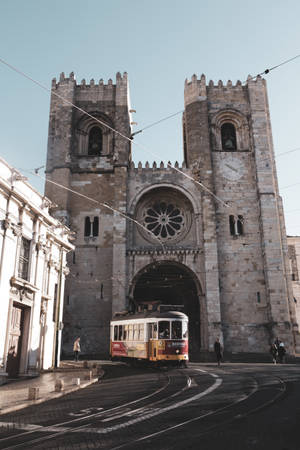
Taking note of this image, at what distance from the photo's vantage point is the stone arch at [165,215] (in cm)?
2692

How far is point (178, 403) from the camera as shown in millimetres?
7648

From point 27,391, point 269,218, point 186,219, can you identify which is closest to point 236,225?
point 269,218

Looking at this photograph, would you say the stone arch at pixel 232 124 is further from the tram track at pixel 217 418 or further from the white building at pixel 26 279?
the tram track at pixel 217 418

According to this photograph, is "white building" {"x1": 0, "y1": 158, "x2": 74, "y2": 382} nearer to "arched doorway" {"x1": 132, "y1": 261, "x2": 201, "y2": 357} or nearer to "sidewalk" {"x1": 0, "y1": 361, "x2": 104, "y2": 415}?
"sidewalk" {"x1": 0, "y1": 361, "x2": 104, "y2": 415}

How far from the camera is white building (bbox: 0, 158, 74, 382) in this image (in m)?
12.5

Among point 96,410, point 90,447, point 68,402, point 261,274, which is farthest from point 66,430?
point 261,274

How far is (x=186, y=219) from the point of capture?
90.9ft

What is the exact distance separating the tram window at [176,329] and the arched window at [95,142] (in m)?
16.8

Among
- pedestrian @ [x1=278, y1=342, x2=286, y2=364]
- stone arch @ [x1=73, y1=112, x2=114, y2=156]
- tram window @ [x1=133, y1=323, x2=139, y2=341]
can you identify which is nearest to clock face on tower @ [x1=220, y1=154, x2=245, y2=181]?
stone arch @ [x1=73, y1=112, x2=114, y2=156]

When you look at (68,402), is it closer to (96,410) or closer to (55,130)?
(96,410)

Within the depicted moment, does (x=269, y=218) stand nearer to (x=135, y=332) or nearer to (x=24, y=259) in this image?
(x=135, y=332)

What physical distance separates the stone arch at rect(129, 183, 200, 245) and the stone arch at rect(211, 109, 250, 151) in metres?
4.49

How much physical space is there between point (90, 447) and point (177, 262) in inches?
836

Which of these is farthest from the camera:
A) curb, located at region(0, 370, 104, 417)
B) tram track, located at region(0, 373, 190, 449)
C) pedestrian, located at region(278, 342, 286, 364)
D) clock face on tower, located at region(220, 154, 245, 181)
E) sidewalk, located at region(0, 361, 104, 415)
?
clock face on tower, located at region(220, 154, 245, 181)
